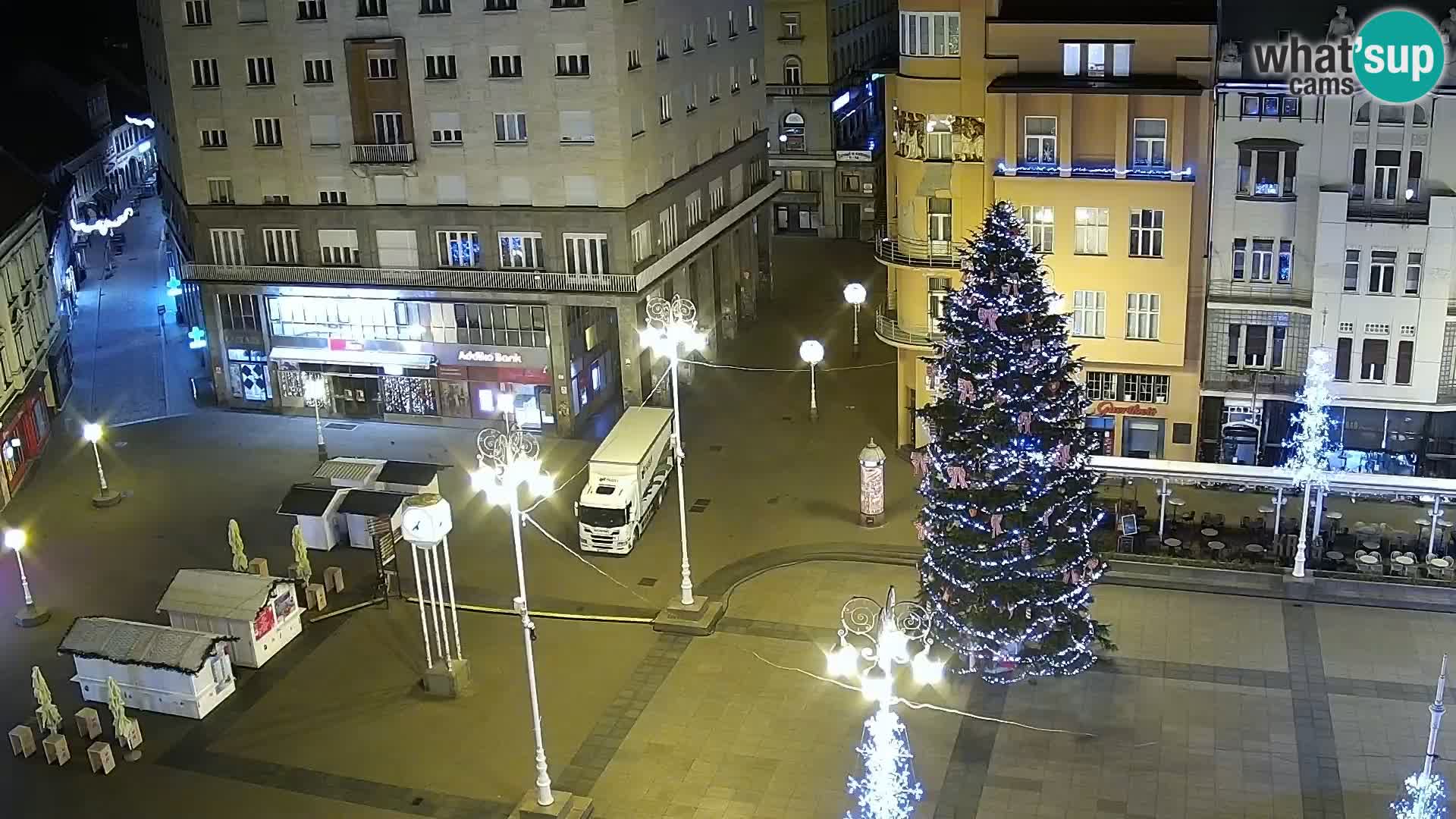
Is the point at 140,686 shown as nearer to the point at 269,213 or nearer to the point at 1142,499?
the point at 269,213

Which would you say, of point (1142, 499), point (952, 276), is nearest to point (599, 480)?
point (952, 276)

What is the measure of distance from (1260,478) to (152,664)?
104 feet

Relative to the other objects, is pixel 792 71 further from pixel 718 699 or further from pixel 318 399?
pixel 718 699

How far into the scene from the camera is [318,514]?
48.3m

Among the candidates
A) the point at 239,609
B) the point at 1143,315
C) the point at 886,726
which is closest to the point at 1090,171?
the point at 1143,315

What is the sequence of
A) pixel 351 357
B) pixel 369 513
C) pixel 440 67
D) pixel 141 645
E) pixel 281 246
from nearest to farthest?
pixel 141 645
pixel 369 513
pixel 440 67
pixel 351 357
pixel 281 246

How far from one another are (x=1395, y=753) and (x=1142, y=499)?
14.9 m

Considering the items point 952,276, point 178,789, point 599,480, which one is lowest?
point 178,789

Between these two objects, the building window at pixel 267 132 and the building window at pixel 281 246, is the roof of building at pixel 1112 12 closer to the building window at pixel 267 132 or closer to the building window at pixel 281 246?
the building window at pixel 267 132

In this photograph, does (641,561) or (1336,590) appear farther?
(641,561)

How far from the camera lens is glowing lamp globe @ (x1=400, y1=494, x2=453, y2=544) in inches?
1422

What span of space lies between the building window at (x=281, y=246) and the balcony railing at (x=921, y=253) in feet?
78.9

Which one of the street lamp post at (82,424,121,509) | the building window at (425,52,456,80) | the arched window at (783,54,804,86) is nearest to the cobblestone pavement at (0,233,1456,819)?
the street lamp post at (82,424,121,509)

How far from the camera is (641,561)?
154 ft
